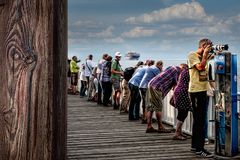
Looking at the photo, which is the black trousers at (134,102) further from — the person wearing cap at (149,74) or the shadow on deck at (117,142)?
the person wearing cap at (149,74)

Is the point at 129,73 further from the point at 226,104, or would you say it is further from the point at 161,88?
the point at 226,104

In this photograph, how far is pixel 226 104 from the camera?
693 cm

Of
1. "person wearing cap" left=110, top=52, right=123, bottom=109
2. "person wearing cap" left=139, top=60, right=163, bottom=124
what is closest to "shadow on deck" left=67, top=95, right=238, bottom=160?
"person wearing cap" left=139, top=60, right=163, bottom=124

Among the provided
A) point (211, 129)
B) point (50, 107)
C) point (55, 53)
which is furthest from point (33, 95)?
point (211, 129)

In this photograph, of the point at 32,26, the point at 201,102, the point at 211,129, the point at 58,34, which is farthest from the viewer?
the point at 211,129

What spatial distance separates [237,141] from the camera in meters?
6.98

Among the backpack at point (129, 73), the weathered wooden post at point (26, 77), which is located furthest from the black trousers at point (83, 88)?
the weathered wooden post at point (26, 77)

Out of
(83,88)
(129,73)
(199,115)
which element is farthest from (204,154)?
(83,88)

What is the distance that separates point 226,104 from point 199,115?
47 centimetres

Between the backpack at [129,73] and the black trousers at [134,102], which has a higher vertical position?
the backpack at [129,73]

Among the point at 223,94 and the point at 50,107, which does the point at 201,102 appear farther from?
the point at 50,107

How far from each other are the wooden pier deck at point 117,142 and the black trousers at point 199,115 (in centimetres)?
26

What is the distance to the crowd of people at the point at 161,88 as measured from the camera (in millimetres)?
6980

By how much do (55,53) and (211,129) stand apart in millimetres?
6911
